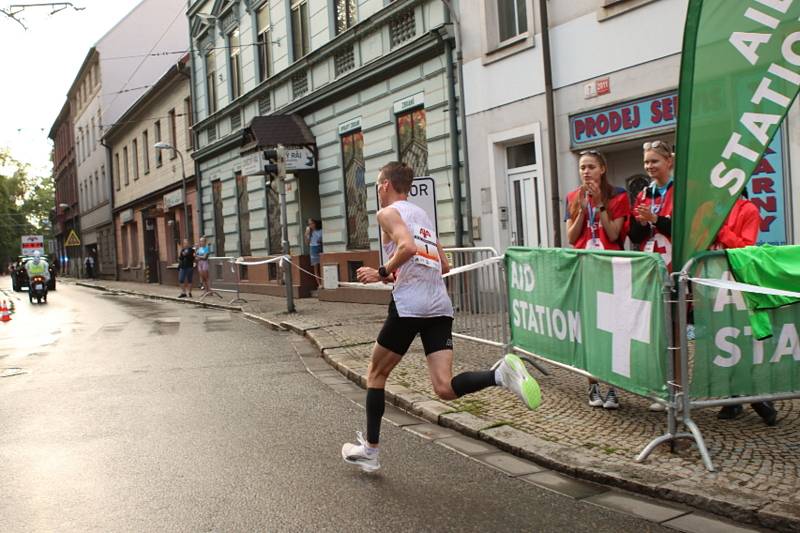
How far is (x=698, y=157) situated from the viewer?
4.53m

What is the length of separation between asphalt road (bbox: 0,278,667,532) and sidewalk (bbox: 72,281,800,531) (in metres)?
0.35

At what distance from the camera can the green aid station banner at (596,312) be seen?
4.81 metres

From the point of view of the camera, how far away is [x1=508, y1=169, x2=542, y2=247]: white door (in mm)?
12773

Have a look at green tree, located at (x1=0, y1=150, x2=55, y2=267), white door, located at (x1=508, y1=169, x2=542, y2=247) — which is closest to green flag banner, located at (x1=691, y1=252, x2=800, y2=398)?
white door, located at (x1=508, y1=169, x2=542, y2=247)

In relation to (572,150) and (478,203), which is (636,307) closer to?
(572,150)

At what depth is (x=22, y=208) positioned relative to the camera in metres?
95.3

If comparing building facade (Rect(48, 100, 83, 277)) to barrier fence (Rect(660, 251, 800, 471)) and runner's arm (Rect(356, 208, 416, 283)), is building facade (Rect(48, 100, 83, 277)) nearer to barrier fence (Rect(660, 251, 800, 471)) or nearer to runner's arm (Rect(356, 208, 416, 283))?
runner's arm (Rect(356, 208, 416, 283))

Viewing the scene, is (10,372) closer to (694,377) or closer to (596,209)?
(596,209)

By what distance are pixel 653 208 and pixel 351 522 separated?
309 centimetres

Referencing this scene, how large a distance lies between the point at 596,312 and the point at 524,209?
302 inches

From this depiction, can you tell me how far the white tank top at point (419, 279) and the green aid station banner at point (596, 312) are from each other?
1.19 metres

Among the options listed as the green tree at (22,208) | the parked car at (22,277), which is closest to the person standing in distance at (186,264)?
the parked car at (22,277)

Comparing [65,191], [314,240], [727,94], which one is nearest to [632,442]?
[727,94]

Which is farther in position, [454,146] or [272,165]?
[272,165]
